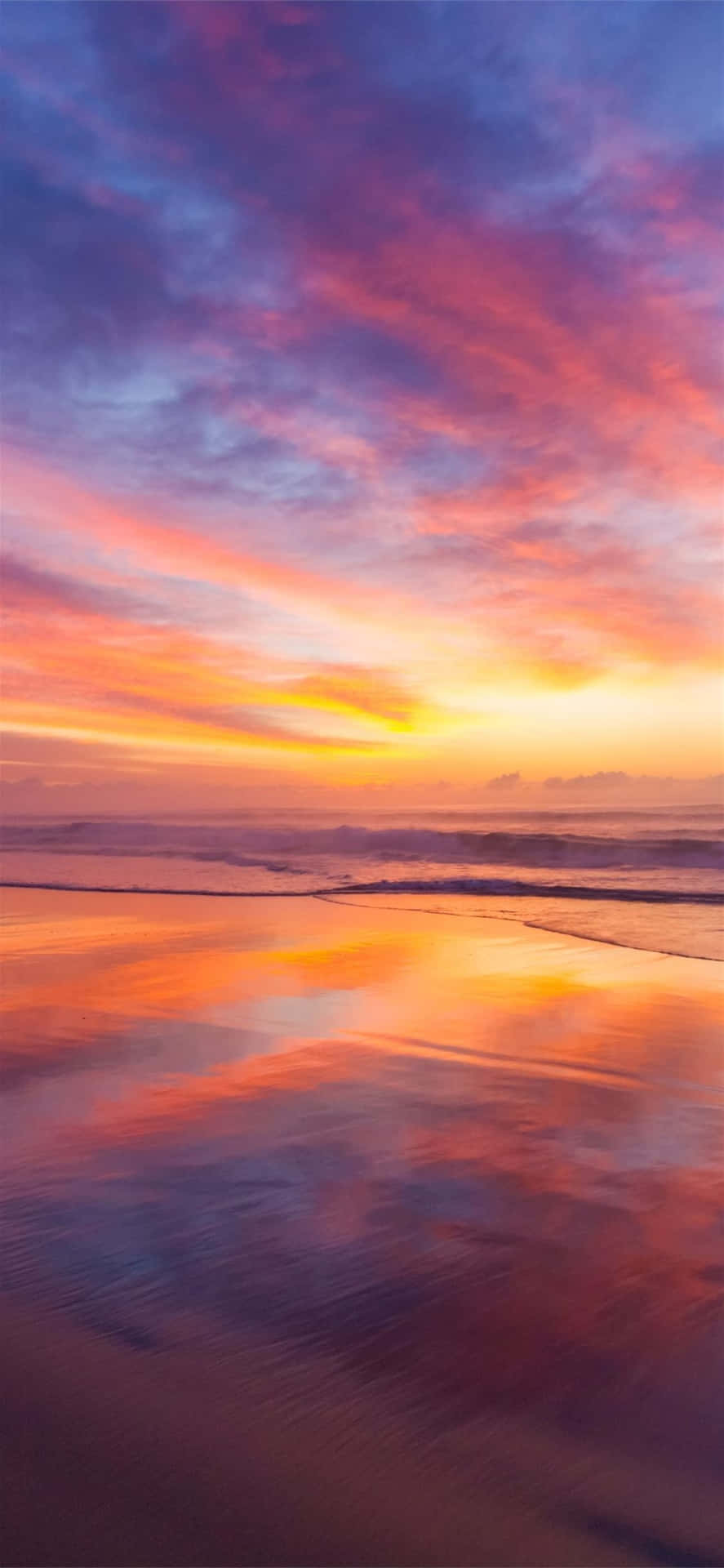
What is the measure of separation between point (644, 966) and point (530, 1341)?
6657mm

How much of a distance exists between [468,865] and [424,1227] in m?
20.1

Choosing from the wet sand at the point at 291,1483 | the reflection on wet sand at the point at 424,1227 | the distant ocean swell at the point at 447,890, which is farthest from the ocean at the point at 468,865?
the wet sand at the point at 291,1483

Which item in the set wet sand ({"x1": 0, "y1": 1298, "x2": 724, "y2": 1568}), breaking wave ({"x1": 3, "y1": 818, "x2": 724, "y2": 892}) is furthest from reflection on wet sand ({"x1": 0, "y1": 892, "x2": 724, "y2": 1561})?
breaking wave ({"x1": 3, "y1": 818, "x2": 724, "y2": 892})

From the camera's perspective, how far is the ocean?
45.5ft

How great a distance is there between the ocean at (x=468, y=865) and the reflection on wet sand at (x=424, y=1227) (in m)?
4.92

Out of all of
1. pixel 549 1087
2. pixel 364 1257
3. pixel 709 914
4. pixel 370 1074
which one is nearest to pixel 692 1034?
pixel 549 1087

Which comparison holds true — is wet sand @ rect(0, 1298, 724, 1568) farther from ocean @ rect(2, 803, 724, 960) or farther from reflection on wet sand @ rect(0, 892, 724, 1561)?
ocean @ rect(2, 803, 724, 960)

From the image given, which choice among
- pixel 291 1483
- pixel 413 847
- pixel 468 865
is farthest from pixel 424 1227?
pixel 413 847

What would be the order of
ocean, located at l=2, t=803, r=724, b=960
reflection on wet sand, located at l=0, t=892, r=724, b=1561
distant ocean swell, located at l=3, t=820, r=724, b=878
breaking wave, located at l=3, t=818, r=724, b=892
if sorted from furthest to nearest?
breaking wave, located at l=3, t=818, r=724, b=892
distant ocean swell, located at l=3, t=820, r=724, b=878
ocean, located at l=2, t=803, r=724, b=960
reflection on wet sand, located at l=0, t=892, r=724, b=1561

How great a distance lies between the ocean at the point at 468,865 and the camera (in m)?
13.9

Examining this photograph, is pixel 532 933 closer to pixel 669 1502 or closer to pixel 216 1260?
pixel 216 1260

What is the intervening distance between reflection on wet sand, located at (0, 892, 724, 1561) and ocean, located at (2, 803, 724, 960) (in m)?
4.92

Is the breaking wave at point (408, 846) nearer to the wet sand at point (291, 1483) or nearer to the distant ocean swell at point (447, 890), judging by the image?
the distant ocean swell at point (447, 890)

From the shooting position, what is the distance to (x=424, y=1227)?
11.2ft
